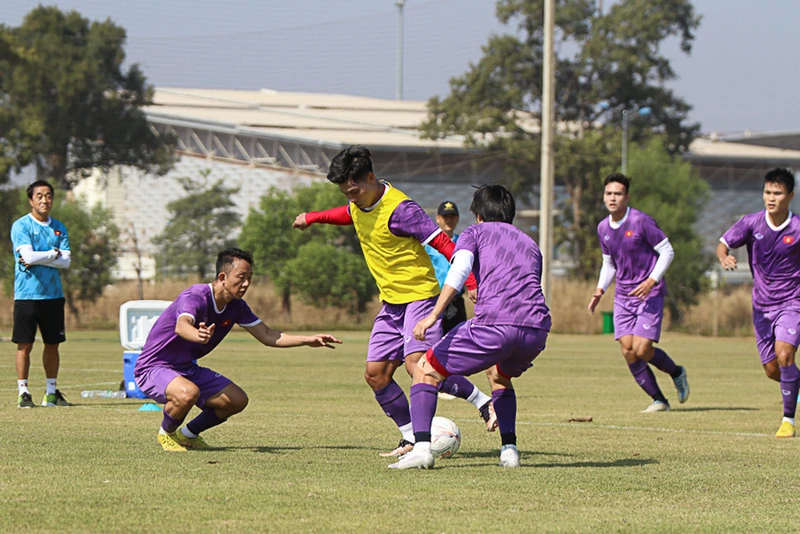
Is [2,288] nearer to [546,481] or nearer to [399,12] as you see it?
[399,12]

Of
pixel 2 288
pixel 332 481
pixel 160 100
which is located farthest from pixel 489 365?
pixel 160 100

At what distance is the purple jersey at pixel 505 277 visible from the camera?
7.25 meters

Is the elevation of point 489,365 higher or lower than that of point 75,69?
lower

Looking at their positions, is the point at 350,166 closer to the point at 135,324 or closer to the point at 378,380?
the point at 378,380

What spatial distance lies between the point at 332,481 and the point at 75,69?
1650 inches

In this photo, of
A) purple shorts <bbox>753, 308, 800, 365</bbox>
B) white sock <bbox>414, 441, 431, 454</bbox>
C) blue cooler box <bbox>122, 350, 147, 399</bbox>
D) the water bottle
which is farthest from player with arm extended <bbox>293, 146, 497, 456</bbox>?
the water bottle

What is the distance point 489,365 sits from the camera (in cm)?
727

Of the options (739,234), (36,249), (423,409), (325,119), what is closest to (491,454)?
(423,409)

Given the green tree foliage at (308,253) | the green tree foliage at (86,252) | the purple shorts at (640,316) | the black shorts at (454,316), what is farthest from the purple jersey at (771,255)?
→ the green tree foliage at (86,252)

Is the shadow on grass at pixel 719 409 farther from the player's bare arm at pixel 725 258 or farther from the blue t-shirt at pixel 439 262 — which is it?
the blue t-shirt at pixel 439 262

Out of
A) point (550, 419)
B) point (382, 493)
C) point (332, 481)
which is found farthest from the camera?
point (550, 419)

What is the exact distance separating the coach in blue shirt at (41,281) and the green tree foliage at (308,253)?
90.2ft

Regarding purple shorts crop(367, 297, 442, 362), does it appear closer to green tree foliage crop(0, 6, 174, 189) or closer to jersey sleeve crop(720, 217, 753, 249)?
jersey sleeve crop(720, 217, 753, 249)

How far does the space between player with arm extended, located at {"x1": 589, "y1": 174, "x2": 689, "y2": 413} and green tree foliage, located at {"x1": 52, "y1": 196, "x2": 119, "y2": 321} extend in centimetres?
2775
